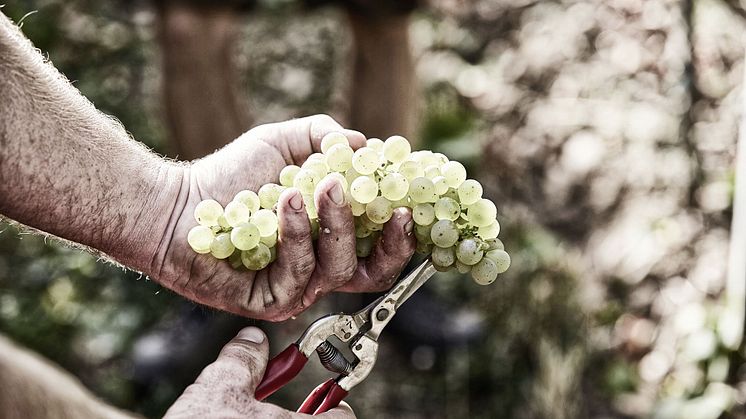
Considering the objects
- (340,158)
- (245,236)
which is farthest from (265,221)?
(340,158)

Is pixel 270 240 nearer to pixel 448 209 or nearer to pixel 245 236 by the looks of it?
pixel 245 236

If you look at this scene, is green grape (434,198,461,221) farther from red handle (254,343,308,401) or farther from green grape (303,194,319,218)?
red handle (254,343,308,401)

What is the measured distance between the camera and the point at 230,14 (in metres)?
3.31

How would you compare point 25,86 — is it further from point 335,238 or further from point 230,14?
point 230,14

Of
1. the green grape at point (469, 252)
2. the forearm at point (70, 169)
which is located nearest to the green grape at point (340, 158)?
the green grape at point (469, 252)

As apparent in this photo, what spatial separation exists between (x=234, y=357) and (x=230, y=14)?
2459 millimetres

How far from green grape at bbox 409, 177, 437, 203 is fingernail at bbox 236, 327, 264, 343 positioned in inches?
12.5

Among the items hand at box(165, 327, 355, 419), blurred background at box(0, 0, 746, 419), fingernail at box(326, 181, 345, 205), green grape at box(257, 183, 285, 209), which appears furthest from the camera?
blurred background at box(0, 0, 746, 419)

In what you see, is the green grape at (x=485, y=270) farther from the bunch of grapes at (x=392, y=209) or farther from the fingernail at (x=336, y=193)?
the fingernail at (x=336, y=193)

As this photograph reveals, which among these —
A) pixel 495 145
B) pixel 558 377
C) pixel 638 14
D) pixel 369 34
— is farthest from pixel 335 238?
pixel 638 14

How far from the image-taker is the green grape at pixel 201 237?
120 centimetres

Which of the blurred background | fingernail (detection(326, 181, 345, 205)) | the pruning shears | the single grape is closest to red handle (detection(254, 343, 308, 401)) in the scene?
the pruning shears

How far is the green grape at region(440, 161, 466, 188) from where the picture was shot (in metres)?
1.17

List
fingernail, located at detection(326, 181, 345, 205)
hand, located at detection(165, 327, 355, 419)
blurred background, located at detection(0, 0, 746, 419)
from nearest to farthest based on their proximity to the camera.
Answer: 1. hand, located at detection(165, 327, 355, 419)
2. fingernail, located at detection(326, 181, 345, 205)
3. blurred background, located at detection(0, 0, 746, 419)
